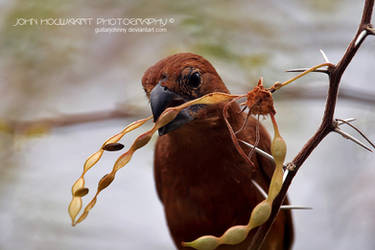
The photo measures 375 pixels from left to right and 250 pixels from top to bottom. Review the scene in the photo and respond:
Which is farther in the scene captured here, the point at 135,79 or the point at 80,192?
the point at 135,79

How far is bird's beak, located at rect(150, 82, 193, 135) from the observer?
2.66 m

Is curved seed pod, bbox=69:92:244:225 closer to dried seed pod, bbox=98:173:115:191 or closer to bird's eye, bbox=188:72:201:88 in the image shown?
dried seed pod, bbox=98:173:115:191

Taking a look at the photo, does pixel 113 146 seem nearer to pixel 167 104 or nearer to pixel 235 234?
pixel 235 234

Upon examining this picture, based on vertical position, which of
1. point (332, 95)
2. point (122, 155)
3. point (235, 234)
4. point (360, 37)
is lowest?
point (235, 234)

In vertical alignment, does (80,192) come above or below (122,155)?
below

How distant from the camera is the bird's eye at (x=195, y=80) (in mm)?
2924

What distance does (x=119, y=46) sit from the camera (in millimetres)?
5812

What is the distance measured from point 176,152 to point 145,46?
9.09ft

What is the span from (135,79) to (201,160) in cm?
268

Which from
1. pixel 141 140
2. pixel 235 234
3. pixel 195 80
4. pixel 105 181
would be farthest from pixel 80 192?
pixel 195 80

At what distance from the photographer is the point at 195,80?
2957 mm

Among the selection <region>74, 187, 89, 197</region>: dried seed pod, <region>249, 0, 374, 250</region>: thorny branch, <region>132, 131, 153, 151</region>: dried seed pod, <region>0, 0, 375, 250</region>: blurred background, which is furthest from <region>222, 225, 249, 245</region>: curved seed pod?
<region>0, 0, 375, 250</region>: blurred background

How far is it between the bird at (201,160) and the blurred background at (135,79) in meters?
1.24

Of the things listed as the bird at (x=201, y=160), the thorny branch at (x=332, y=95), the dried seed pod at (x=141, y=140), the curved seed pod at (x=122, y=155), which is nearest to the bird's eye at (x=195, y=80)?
the bird at (x=201, y=160)
